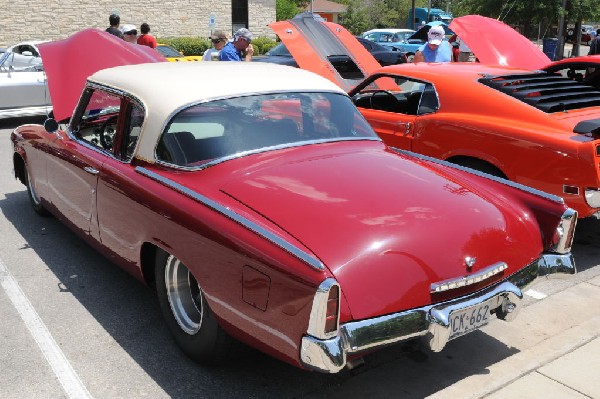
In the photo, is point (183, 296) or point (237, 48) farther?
point (237, 48)

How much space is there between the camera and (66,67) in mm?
5711

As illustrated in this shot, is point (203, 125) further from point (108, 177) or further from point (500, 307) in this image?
point (500, 307)

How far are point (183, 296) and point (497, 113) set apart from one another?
3.24 metres

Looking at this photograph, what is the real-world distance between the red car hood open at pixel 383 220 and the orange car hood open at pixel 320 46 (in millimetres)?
3644

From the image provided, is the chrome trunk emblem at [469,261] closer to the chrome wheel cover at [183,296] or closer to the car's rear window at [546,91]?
the chrome wheel cover at [183,296]

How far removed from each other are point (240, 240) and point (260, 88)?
1501mm

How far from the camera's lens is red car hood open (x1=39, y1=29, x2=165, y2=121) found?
5.47m

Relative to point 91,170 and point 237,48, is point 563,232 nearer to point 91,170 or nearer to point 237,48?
point 91,170

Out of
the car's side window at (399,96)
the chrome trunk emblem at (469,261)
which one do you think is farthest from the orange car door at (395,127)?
the chrome trunk emblem at (469,261)

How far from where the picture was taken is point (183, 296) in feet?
11.7

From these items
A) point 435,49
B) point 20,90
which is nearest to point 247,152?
point 435,49

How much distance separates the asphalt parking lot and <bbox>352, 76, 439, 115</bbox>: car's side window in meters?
2.08

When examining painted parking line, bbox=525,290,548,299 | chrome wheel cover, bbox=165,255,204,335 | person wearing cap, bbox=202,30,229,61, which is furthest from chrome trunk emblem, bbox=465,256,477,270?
person wearing cap, bbox=202,30,229,61

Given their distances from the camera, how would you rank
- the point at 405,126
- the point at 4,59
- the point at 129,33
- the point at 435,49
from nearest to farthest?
the point at 405,126
the point at 435,49
the point at 129,33
the point at 4,59
